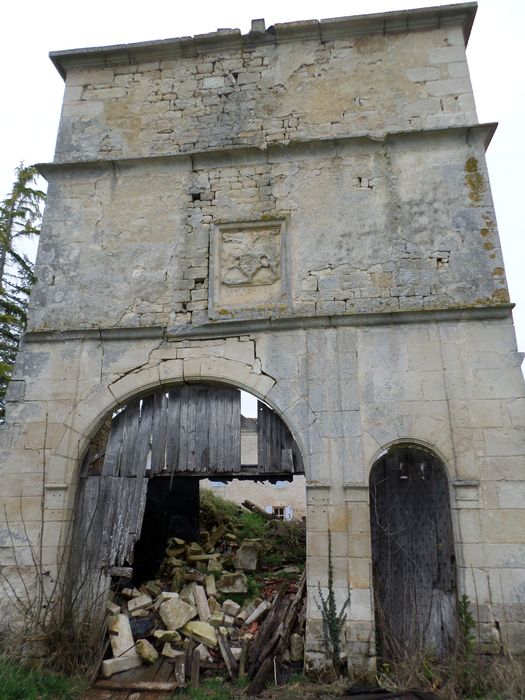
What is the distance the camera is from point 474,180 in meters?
→ 6.66

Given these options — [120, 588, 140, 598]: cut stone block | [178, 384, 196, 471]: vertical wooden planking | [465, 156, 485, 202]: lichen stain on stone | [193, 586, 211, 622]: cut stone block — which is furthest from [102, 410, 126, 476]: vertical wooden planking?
[465, 156, 485, 202]: lichen stain on stone

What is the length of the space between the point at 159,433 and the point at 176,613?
2.09 m

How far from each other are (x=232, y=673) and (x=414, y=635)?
6.52 ft

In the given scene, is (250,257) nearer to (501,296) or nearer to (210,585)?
(501,296)

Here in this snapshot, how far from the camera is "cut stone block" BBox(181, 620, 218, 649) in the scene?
5707mm

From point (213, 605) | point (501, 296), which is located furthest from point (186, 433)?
point (501, 296)

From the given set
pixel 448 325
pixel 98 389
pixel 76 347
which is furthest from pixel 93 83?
pixel 448 325

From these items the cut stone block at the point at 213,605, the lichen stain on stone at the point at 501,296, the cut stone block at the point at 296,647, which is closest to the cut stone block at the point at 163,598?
the cut stone block at the point at 213,605

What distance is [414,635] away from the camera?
223 inches

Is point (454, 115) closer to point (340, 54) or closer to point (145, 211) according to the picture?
point (340, 54)

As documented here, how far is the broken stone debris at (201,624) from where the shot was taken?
550cm

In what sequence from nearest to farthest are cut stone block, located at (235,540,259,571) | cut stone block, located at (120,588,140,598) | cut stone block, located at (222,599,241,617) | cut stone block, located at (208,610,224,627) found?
1. cut stone block, located at (208,610,224,627)
2. cut stone block, located at (222,599,241,617)
3. cut stone block, located at (120,588,140,598)
4. cut stone block, located at (235,540,259,571)

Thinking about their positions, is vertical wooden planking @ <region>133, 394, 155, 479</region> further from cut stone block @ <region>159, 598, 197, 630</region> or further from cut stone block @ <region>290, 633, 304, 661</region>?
cut stone block @ <region>290, 633, 304, 661</region>

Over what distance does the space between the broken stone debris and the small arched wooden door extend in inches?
39.9
